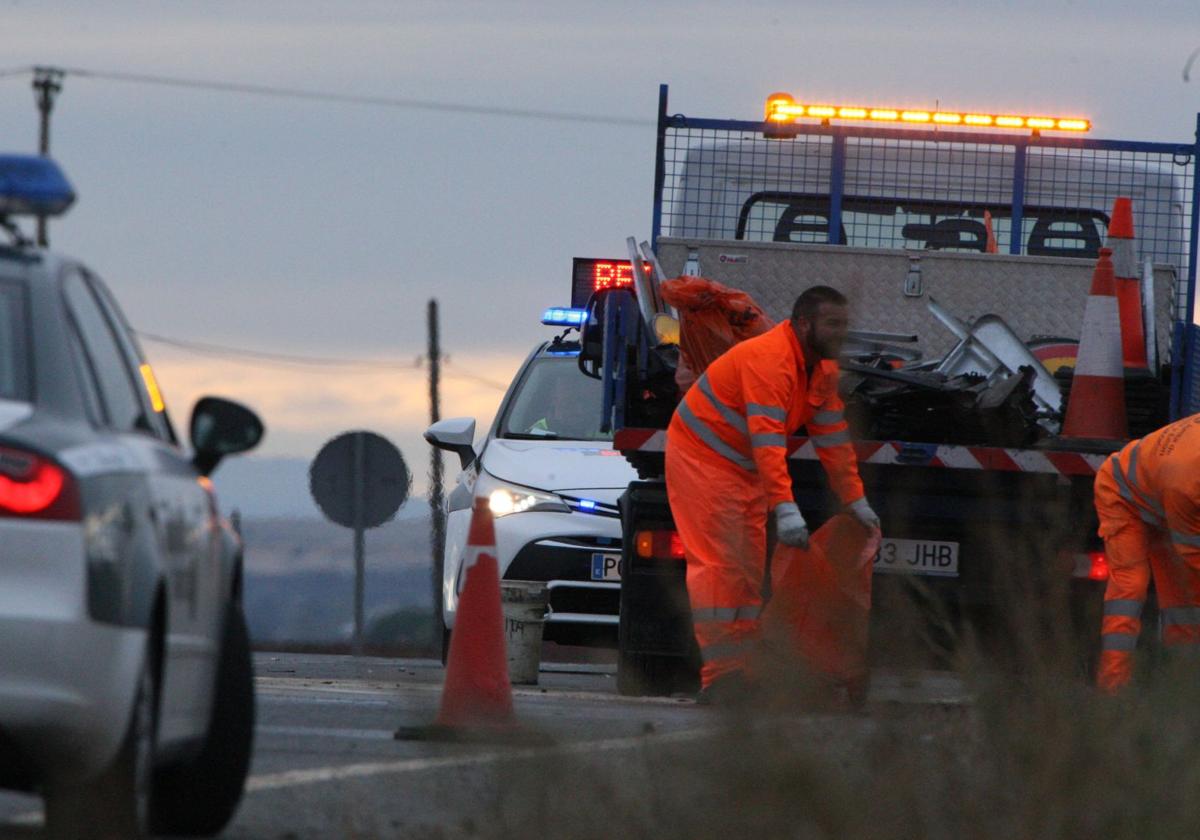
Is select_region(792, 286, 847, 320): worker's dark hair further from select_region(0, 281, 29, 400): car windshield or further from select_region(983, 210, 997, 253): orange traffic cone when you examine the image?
select_region(0, 281, 29, 400): car windshield

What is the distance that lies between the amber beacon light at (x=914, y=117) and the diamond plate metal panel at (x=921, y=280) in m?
0.85

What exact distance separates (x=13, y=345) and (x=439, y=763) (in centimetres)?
199

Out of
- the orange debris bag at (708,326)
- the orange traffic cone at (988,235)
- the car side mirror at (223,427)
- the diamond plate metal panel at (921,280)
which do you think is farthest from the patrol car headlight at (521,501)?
the car side mirror at (223,427)

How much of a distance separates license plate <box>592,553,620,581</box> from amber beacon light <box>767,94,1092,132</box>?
2228mm

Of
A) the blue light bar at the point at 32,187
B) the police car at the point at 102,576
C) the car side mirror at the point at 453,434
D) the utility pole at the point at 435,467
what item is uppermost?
the blue light bar at the point at 32,187

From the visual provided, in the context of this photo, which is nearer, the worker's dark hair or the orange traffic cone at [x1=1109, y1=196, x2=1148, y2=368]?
the worker's dark hair

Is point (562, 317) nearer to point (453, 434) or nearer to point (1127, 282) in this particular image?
point (453, 434)

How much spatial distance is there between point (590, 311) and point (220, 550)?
592cm

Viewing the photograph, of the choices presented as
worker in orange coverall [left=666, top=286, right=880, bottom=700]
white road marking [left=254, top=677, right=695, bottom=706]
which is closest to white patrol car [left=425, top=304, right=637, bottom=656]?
white road marking [left=254, top=677, right=695, bottom=706]

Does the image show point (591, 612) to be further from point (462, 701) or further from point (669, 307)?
point (462, 701)

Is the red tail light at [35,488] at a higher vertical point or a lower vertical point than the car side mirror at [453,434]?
higher

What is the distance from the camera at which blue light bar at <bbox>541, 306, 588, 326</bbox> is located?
41.5 feet

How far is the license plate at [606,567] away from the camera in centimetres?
1234

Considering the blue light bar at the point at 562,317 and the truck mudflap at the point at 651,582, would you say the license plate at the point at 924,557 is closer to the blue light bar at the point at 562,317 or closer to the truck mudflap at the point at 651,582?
the truck mudflap at the point at 651,582
